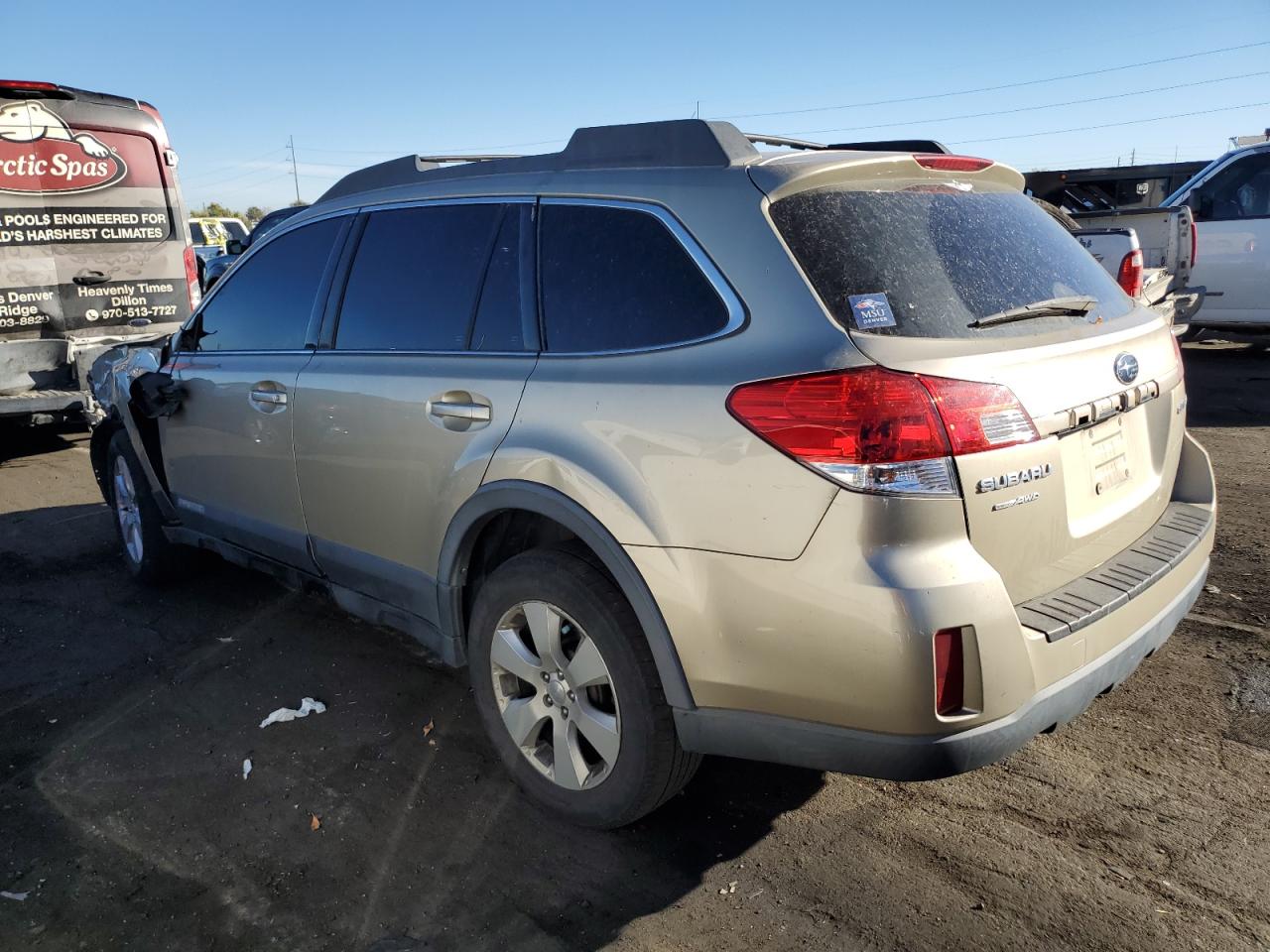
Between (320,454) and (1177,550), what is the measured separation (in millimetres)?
2918

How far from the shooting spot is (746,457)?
7.51ft

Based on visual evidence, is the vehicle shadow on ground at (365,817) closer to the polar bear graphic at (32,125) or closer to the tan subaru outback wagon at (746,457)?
the tan subaru outback wagon at (746,457)

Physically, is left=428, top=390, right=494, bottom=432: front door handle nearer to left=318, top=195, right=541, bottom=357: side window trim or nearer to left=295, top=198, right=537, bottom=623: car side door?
left=295, top=198, right=537, bottom=623: car side door

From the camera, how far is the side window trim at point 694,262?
2.42m

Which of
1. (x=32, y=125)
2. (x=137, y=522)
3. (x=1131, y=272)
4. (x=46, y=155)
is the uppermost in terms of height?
(x=32, y=125)

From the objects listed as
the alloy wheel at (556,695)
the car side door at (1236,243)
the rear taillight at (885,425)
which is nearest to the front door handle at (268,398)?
the alloy wheel at (556,695)

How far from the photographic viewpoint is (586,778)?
2.82 meters

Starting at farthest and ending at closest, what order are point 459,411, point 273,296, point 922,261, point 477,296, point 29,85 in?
point 29,85, point 273,296, point 477,296, point 459,411, point 922,261

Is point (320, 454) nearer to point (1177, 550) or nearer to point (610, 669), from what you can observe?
point (610, 669)

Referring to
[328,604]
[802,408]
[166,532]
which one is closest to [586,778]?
[802,408]

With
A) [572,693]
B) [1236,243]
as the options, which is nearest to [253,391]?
[572,693]

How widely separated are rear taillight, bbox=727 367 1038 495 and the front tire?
751 mm

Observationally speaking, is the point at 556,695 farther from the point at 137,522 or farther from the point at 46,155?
the point at 46,155

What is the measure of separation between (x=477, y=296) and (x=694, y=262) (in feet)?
3.02
